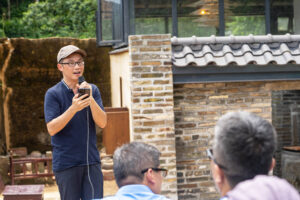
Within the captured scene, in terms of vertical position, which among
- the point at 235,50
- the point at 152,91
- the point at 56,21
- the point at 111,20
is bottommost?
the point at 152,91

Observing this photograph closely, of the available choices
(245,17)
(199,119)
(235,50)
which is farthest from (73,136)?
(245,17)

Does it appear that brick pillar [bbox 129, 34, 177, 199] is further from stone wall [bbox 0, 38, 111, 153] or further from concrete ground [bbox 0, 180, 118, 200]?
stone wall [bbox 0, 38, 111, 153]

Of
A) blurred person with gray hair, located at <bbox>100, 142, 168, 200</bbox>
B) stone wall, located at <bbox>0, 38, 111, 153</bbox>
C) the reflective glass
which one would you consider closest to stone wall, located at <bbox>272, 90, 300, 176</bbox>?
the reflective glass

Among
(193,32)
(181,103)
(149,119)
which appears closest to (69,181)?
(149,119)

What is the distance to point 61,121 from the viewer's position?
3.63 meters

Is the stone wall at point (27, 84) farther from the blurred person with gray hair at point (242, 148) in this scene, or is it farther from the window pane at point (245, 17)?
the blurred person with gray hair at point (242, 148)

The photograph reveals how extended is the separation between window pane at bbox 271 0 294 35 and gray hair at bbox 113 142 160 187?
6.61m

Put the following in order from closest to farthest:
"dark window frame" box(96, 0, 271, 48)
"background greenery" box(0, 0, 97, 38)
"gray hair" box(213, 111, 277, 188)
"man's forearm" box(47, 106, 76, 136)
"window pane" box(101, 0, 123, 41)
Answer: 1. "gray hair" box(213, 111, 277, 188)
2. "man's forearm" box(47, 106, 76, 136)
3. "dark window frame" box(96, 0, 271, 48)
4. "window pane" box(101, 0, 123, 41)
5. "background greenery" box(0, 0, 97, 38)

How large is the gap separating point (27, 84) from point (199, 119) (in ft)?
17.0

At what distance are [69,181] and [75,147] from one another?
264mm

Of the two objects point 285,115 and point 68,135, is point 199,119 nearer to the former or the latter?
point 68,135

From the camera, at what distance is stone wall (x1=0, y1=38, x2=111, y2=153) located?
9852 mm

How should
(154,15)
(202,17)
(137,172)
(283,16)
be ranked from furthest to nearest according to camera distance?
1. (283,16)
2. (154,15)
3. (202,17)
4. (137,172)

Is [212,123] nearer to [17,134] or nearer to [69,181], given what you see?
[69,181]
